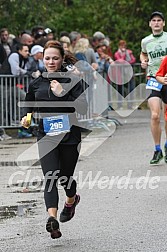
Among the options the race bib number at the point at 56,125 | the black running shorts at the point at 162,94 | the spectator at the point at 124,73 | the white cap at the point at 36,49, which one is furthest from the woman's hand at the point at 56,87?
the spectator at the point at 124,73

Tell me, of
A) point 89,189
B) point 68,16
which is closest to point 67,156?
point 89,189

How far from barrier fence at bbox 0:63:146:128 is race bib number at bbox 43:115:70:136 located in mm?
8693

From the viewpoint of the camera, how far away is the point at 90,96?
58.0 feet

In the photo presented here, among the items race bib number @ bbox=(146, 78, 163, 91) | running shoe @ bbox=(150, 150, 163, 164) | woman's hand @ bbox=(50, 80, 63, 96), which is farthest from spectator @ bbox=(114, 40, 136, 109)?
woman's hand @ bbox=(50, 80, 63, 96)

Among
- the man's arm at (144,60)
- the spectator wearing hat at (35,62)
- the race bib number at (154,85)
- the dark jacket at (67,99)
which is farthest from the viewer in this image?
the spectator wearing hat at (35,62)

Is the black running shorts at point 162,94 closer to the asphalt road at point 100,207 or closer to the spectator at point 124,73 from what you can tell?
the asphalt road at point 100,207

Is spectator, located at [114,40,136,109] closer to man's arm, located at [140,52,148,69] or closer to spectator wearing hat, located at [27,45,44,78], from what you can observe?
spectator wearing hat, located at [27,45,44,78]

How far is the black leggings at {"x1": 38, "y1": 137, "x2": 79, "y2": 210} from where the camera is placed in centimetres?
746

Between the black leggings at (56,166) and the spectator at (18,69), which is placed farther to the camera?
the spectator at (18,69)

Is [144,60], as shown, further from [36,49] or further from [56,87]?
[36,49]

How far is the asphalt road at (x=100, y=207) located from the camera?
7.32m

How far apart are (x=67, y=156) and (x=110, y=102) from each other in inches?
465

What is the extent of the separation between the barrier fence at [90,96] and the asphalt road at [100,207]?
6.95 ft

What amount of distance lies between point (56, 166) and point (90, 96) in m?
10.2
